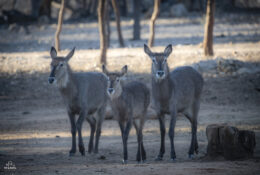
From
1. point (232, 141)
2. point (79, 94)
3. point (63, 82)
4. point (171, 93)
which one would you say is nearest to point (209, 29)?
point (171, 93)

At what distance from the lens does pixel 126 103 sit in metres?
9.14

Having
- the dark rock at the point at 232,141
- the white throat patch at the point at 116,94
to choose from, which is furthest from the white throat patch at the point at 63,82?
the dark rock at the point at 232,141

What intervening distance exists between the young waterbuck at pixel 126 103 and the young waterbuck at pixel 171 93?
1.28ft

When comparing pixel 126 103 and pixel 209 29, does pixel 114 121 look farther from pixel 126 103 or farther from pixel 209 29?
pixel 209 29

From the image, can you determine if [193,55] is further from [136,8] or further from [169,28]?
[169,28]

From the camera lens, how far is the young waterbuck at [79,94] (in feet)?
31.7

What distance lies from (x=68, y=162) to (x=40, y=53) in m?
15.7

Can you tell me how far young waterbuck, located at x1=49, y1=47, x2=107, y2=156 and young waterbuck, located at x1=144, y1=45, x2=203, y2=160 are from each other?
5.20ft

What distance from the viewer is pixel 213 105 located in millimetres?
14750

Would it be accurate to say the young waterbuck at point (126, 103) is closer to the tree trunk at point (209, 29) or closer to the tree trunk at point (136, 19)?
the tree trunk at point (209, 29)

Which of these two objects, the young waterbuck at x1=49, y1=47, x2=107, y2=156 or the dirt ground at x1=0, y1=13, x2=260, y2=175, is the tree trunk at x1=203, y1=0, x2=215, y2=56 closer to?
the dirt ground at x1=0, y1=13, x2=260, y2=175

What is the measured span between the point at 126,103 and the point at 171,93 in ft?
3.24

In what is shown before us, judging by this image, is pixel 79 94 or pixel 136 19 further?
pixel 136 19

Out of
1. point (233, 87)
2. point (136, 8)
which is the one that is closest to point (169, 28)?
point (136, 8)
